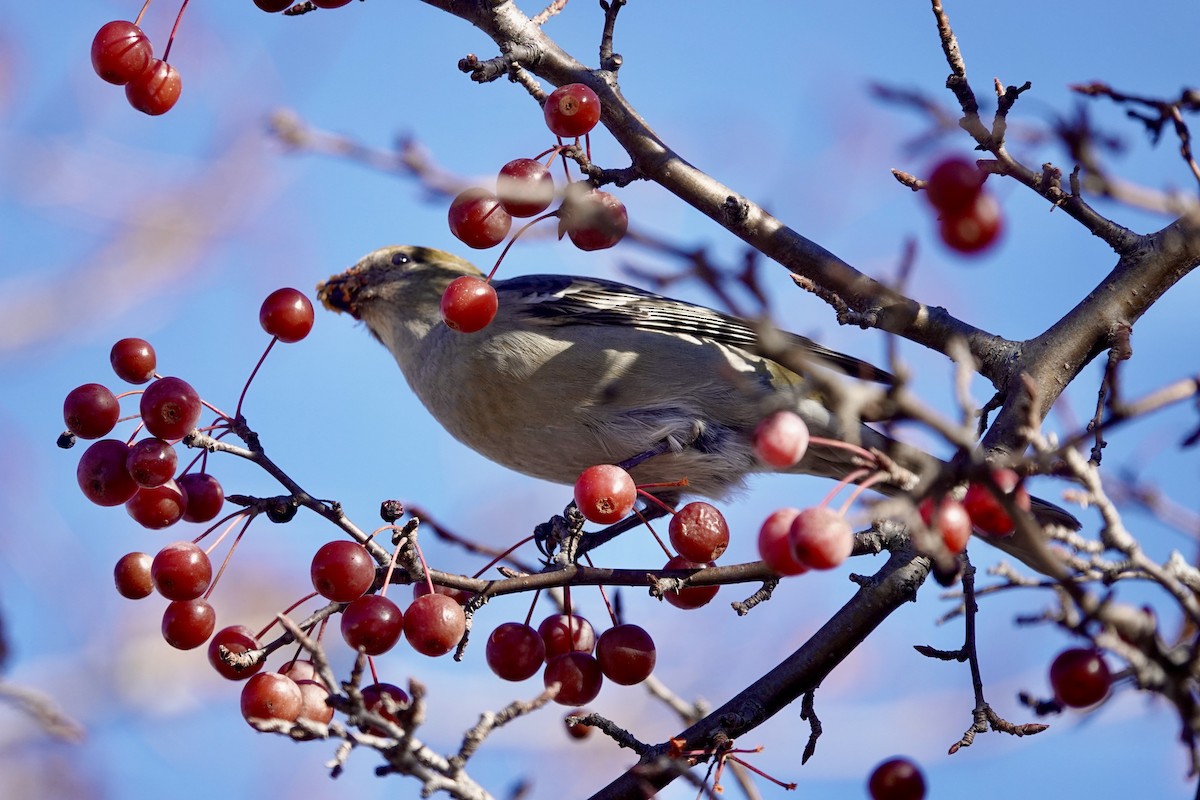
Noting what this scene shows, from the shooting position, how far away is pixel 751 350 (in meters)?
5.15

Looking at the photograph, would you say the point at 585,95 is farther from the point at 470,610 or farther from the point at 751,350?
the point at 751,350

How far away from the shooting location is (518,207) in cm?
285

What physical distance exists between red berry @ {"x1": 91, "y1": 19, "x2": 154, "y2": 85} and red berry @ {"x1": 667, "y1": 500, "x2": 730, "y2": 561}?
6.41 ft

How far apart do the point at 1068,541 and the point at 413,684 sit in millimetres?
1070

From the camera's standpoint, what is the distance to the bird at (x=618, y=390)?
16.0ft

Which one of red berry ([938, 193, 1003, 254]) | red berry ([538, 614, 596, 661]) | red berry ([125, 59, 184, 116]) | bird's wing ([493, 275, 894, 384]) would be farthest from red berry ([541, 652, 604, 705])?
bird's wing ([493, 275, 894, 384])

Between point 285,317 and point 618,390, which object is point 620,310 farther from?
point 285,317

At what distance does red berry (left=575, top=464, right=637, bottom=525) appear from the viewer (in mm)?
2957

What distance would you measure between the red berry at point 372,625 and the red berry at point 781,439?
3.29ft

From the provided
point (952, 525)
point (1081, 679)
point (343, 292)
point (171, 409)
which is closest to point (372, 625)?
point (171, 409)

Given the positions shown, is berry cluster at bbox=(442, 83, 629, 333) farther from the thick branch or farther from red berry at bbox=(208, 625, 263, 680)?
the thick branch

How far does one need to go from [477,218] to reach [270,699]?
4.25ft

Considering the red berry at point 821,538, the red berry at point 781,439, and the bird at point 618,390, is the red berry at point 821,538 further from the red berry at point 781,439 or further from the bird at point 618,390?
the bird at point 618,390

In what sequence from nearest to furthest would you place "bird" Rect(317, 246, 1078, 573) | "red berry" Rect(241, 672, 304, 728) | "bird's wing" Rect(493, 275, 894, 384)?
1. "red berry" Rect(241, 672, 304, 728)
2. "bird" Rect(317, 246, 1078, 573)
3. "bird's wing" Rect(493, 275, 894, 384)
